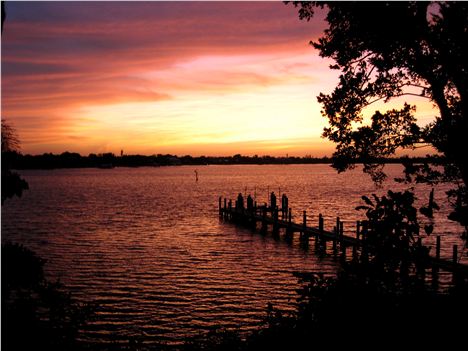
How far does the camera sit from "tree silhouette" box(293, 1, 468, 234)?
359 inches

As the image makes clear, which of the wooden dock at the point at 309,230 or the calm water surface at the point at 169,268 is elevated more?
the wooden dock at the point at 309,230

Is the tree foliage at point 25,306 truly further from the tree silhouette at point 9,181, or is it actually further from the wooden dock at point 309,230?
the wooden dock at point 309,230

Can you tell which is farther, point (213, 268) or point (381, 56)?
point (213, 268)

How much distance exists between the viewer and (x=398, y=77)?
36.2ft

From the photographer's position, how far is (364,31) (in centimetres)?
1023

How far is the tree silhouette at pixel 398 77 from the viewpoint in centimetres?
912

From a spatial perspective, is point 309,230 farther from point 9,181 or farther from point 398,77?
point 9,181

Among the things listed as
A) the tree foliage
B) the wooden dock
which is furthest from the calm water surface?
the tree foliage

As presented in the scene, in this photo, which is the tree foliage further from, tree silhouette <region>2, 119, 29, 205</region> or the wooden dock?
the wooden dock

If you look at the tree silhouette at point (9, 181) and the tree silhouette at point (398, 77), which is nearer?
the tree silhouette at point (9, 181)

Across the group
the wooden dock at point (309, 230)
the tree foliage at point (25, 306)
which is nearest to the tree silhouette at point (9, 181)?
the tree foliage at point (25, 306)

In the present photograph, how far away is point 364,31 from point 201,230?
3880 cm

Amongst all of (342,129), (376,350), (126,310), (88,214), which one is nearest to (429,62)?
(342,129)

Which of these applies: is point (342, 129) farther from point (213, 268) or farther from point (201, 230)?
point (201, 230)
